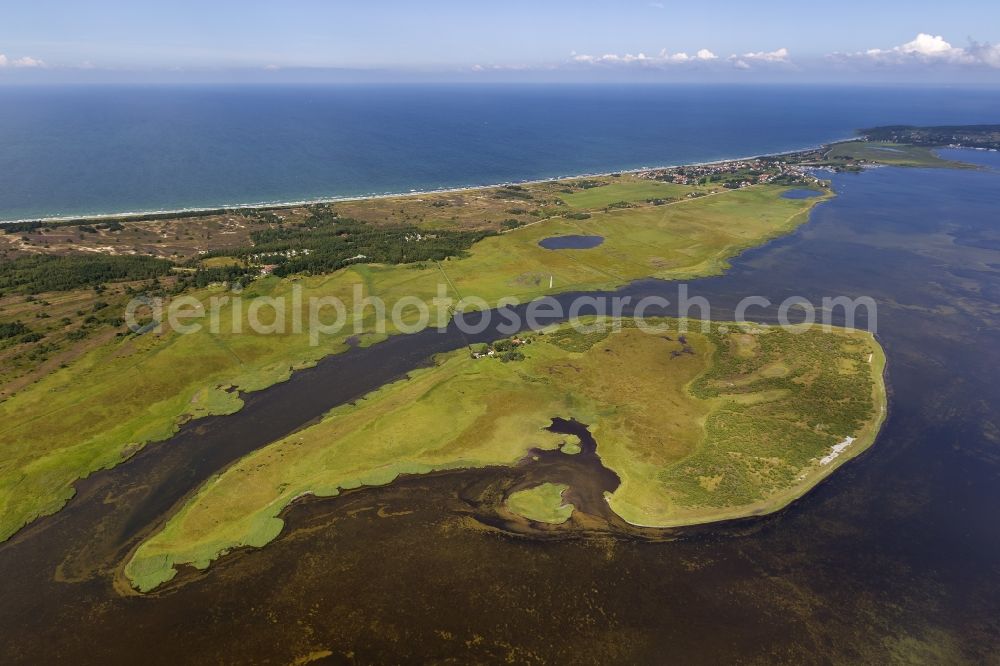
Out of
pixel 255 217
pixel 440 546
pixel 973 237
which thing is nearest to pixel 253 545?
pixel 440 546

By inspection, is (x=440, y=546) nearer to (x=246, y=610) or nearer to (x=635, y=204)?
(x=246, y=610)

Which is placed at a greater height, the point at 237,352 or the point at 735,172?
the point at 735,172

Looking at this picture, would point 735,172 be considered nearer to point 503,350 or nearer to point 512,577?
point 503,350

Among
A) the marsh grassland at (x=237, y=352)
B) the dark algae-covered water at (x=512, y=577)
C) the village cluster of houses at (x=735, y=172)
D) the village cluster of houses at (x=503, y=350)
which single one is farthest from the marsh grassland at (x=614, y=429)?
the village cluster of houses at (x=735, y=172)

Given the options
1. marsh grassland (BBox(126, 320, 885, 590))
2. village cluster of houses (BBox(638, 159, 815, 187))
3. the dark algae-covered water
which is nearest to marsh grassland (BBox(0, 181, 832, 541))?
marsh grassland (BBox(126, 320, 885, 590))

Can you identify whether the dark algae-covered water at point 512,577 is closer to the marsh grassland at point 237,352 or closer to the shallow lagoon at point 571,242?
the marsh grassland at point 237,352

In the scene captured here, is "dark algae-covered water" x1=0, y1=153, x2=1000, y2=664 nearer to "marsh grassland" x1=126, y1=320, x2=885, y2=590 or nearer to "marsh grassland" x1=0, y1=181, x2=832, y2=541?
"marsh grassland" x1=126, y1=320, x2=885, y2=590

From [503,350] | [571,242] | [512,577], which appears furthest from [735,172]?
[512,577]
